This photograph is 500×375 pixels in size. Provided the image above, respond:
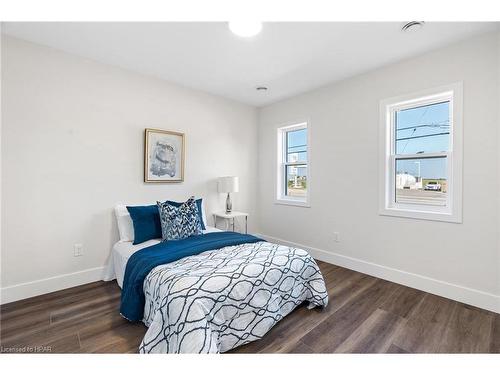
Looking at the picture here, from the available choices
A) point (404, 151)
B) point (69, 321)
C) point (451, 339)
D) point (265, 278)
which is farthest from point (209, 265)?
point (404, 151)

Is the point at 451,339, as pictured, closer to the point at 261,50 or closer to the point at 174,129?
the point at 261,50

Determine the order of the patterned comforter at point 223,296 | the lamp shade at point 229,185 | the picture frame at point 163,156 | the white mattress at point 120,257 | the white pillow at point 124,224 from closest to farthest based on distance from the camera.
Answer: the patterned comforter at point 223,296 → the white mattress at point 120,257 → the white pillow at point 124,224 → the picture frame at point 163,156 → the lamp shade at point 229,185

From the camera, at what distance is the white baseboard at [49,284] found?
237cm

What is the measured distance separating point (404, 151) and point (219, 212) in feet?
8.91

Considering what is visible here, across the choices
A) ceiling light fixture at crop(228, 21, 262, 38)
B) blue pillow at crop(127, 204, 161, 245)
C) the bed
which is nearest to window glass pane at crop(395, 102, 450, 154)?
the bed

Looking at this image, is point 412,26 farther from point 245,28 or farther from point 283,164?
point 283,164

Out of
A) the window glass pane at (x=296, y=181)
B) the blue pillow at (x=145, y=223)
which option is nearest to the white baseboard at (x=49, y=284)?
the blue pillow at (x=145, y=223)

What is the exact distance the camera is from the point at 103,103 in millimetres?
2875

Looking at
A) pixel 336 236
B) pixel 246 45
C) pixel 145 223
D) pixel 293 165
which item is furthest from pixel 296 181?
pixel 145 223

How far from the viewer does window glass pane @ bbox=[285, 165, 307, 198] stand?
160 inches

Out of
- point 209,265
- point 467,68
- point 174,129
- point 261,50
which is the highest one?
point 261,50

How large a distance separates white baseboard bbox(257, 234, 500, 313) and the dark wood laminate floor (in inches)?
3.4

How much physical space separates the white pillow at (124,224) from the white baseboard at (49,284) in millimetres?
493

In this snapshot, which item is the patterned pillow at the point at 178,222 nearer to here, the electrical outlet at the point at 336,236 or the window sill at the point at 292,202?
the window sill at the point at 292,202
